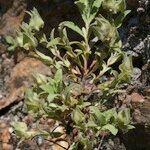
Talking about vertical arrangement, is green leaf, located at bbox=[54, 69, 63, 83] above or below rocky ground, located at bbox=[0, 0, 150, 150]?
above

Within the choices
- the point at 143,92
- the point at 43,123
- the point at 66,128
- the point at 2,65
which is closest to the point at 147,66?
the point at 143,92

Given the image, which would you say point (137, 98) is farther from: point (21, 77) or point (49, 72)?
point (21, 77)

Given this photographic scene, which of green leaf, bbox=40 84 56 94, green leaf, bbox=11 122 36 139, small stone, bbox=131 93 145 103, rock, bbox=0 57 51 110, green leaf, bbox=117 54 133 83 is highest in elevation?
green leaf, bbox=40 84 56 94

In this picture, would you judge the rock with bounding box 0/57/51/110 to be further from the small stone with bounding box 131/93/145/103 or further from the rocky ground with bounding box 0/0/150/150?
the small stone with bounding box 131/93/145/103

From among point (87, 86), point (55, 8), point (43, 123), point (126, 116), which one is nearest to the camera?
point (126, 116)

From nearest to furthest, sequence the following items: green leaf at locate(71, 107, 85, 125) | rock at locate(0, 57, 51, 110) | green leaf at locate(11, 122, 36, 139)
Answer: green leaf at locate(71, 107, 85, 125) < green leaf at locate(11, 122, 36, 139) < rock at locate(0, 57, 51, 110)

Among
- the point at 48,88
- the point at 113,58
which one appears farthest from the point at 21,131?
the point at 113,58

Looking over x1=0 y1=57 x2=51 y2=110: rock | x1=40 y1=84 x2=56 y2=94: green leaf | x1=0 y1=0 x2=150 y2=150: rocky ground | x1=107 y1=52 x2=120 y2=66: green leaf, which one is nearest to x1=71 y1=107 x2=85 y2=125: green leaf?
x1=40 y1=84 x2=56 y2=94: green leaf

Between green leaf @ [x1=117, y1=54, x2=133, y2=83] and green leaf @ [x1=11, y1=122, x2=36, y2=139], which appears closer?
green leaf @ [x1=117, y1=54, x2=133, y2=83]

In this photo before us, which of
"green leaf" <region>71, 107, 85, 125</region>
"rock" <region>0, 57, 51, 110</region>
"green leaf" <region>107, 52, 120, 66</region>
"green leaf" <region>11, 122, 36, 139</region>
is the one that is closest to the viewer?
"green leaf" <region>71, 107, 85, 125</region>

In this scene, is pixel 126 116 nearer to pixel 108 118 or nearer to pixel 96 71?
pixel 108 118

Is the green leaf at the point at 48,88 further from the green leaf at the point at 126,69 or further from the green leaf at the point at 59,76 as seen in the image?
the green leaf at the point at 126,69
